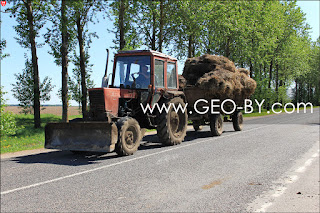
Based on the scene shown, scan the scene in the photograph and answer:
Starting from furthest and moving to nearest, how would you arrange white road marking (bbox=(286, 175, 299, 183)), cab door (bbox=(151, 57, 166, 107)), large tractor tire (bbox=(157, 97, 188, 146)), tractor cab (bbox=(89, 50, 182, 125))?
large tractor tire (bbox=(157, 97, 188, 146))
cab door (bbox=(151, 57, 166, 107))
tractor cab (bbox=(89, 50, 182, 125))
white road marking (bbox=(286, 175, 299, 183))

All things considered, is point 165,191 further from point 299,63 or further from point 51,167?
point 299,63

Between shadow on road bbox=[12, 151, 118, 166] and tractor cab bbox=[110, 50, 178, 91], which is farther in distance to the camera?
tractor cab bbox=[110, 50, 178, 91]

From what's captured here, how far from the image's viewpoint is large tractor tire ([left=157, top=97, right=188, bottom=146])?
10.2 metres

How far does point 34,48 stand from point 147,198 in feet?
59.8

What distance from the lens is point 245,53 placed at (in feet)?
119

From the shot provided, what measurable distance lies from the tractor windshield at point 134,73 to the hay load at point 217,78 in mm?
2825

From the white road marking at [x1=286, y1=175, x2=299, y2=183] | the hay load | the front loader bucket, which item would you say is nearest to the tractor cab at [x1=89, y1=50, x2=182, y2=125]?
the front loader bucket

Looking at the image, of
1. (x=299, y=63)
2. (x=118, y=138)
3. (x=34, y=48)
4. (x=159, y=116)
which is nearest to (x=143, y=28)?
(x=34, y=48)

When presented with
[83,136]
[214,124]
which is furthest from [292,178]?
[214,124]

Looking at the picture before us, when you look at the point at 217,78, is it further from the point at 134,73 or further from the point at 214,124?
the point at 134,73

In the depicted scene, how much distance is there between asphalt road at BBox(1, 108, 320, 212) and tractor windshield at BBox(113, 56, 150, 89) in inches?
85.6

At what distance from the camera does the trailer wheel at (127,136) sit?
27.5ft

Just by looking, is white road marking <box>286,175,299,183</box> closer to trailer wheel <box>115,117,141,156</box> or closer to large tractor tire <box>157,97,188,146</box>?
trailer wheel <box>115,117,141,156</box>

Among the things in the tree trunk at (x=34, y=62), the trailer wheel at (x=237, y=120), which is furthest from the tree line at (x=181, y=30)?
the trailer wheel at (x=237, y=120)
